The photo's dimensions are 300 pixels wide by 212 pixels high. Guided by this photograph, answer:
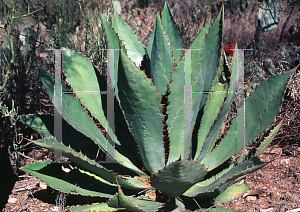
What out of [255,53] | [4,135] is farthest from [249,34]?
[4,135]

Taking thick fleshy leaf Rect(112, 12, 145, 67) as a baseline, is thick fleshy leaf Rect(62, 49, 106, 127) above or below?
below

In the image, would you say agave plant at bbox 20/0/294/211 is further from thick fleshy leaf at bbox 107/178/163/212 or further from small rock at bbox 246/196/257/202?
small rock at bbox 246/196/257/202

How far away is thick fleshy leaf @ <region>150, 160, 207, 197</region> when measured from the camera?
108 centimetres

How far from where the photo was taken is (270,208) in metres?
1.58

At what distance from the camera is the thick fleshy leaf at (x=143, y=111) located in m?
1.13

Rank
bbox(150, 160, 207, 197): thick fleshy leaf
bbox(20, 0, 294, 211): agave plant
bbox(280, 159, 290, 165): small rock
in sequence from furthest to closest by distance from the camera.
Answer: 1. bbox(280, 159, 290, 165): small rock
2. bbox(20, 0, 294, 211): agave plant
3. bbox(150, 160, 207, 197): thick fleshy leaf

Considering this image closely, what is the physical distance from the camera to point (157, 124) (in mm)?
1277

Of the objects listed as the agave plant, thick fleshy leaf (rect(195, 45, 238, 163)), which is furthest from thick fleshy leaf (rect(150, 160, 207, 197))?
thick fleshy leaf (rect(195, 45, 238, 163))

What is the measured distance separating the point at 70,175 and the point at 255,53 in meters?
2.89

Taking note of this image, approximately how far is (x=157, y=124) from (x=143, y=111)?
96 millimetres

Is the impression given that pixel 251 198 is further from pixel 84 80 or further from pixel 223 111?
pixel 84 80

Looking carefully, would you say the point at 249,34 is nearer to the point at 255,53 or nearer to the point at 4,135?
the point at 255,53


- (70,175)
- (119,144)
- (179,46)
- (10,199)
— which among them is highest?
(179,46)

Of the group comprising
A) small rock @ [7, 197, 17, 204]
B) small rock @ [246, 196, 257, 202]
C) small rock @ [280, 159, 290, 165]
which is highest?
small rock @ [280, 159, 290, 165]
